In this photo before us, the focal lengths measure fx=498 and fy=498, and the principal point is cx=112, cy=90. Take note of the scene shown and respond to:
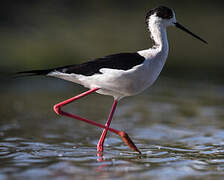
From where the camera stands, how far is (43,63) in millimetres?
13742

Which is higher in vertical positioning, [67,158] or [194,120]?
[194,120]

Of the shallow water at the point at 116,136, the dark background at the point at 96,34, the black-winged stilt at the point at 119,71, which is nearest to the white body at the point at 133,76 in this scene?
the black-winged stilt at the point at 119,71

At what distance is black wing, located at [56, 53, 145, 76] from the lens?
20.1 ft

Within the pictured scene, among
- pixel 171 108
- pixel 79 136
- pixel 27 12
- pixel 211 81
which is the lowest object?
→ pixel 79 136

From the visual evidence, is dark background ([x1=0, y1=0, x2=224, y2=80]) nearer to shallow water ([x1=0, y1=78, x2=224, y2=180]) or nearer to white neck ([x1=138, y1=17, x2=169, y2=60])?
shallow water ([x1=0, y1=78, x2=224, y2=180])

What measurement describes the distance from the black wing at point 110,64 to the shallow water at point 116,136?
107cm

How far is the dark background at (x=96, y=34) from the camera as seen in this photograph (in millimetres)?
14330

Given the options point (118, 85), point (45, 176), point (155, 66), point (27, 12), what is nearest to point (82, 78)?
point (118, 85)

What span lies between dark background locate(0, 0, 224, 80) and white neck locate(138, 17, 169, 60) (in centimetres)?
706

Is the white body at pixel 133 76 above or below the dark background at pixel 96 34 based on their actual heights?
below

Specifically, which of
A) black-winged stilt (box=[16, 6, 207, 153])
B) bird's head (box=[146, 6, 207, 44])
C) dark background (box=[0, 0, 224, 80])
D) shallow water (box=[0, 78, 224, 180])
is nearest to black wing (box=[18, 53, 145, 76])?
black-winged stilt (box=[16, 6, 207, 153])

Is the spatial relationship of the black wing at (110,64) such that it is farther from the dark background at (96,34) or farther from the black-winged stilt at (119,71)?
the dark background at (96,34)

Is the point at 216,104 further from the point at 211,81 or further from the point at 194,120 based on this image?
the point at 211,81

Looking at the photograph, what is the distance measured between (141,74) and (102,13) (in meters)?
14.8
